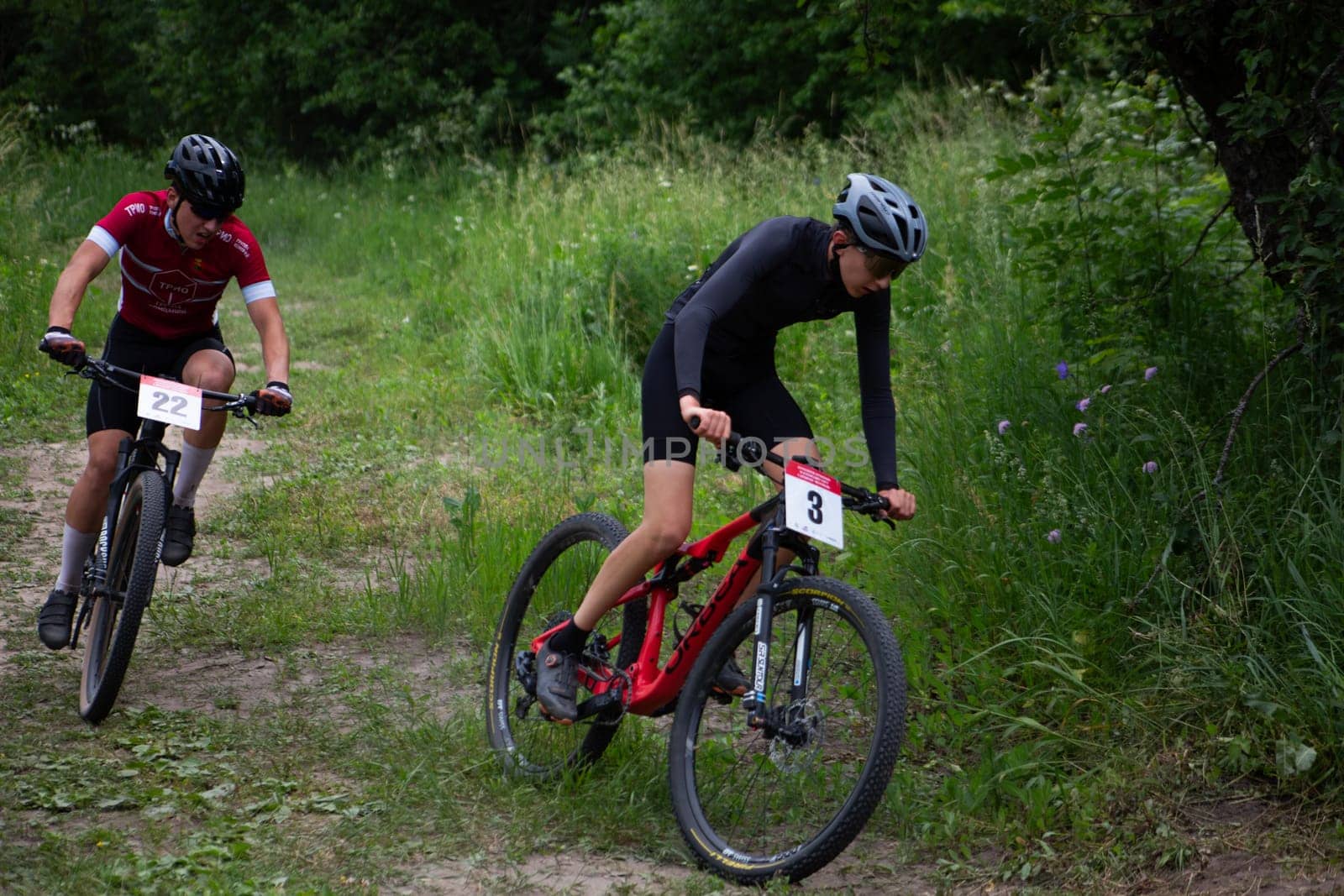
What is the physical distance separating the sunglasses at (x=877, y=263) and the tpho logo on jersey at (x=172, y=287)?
9.13 feet

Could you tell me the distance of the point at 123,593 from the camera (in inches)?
183

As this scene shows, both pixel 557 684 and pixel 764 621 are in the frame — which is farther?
pixel 557 684

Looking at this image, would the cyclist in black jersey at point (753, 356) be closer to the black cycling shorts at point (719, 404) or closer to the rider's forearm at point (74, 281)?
the black cycling shorts at point (719, 404)

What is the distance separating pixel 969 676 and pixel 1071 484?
34.4 inches

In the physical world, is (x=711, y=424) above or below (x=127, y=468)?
below

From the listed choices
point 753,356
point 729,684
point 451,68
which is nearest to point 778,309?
point 753,356

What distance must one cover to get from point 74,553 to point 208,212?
4.92ft

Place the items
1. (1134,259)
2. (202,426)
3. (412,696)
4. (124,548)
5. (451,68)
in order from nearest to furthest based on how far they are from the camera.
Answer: (124,548)
(412,696)
(202,426)
(1134,259)
(451,68)

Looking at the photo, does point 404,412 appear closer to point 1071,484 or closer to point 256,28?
point 1071,484

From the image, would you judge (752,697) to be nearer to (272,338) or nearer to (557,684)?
(557,684)

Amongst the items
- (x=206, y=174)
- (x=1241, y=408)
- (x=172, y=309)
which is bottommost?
(x=1241, y=408)

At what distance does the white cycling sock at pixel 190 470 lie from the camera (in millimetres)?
5141

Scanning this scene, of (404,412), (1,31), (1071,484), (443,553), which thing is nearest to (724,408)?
(1071,484)

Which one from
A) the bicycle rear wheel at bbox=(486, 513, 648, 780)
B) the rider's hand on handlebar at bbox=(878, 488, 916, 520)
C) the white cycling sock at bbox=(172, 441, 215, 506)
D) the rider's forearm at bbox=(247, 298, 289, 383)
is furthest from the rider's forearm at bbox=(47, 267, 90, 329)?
the rider's hand on handlebar at bbox=(878, 488, 916, 520)
